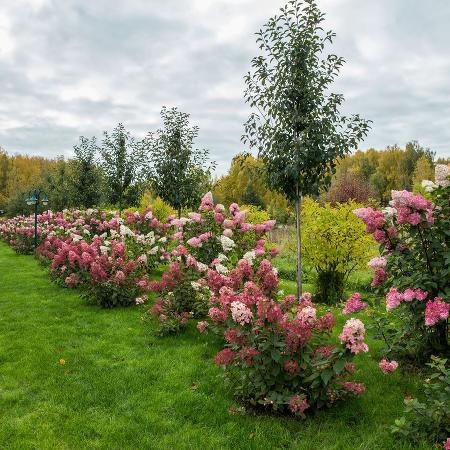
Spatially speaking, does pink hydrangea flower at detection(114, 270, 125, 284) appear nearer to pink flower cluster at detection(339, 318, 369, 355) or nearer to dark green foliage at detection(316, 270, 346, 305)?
dark green foliage at detection(316, 270, 346, 305)

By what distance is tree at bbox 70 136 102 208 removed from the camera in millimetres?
17469

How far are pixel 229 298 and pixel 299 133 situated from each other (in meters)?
3.99

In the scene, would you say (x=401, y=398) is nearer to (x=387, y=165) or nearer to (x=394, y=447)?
(x=394, y=447)

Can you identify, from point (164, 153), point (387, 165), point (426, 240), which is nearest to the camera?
point (426, 240)

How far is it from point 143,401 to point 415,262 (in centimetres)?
299

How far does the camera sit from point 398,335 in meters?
4.31

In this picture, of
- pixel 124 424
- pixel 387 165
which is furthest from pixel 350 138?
pixel 387 165

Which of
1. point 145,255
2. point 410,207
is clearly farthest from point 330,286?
point 410,207

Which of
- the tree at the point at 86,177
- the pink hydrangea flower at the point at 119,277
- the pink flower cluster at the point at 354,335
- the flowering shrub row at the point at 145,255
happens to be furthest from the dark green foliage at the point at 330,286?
the tree at the point at 86,177

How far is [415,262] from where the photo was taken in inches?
165

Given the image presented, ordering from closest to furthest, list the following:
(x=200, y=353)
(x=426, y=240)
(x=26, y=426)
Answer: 1. (x=26, y=426)
2. (x=426, y=240)
3. (x=200, y=353)

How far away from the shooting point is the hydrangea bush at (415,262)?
12.5 ft

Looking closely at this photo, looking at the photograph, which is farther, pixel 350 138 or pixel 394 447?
pixel 350 138

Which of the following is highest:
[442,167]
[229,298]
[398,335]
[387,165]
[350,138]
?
[387,165]
